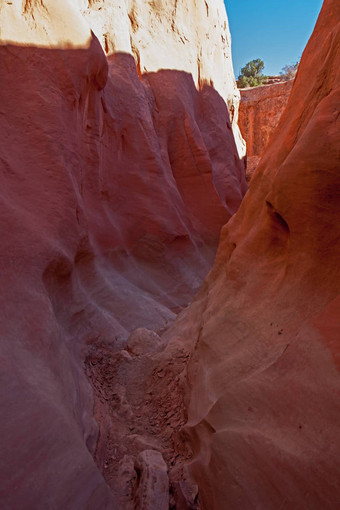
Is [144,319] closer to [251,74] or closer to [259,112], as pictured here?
[259,112]

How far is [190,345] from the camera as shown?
13.4 ft

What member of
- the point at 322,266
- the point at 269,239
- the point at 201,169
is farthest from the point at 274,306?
the point at 201,169

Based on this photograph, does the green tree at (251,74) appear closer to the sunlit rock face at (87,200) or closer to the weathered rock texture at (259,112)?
the weathered rock texture at (259,112)

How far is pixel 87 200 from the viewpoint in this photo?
639 cm

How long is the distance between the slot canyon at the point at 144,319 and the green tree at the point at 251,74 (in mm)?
24702

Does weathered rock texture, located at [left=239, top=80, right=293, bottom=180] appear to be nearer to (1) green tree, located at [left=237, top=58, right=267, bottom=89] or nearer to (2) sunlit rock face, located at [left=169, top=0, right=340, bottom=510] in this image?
(1) green tree, located at [left=237, top=58, right=267, bottom=89]

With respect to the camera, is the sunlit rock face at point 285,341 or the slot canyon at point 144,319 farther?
the slot canyon at point 144,319

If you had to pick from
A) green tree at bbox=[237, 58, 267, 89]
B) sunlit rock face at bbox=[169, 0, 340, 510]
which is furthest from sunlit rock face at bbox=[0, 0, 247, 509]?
green tree at bbox=[237, 58, 267, 89]

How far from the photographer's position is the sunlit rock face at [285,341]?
1646 millimetres

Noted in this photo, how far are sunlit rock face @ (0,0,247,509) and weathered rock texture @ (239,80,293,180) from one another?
915 centimetres

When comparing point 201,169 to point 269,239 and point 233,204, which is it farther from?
point 269,239

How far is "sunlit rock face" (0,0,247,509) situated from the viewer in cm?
202

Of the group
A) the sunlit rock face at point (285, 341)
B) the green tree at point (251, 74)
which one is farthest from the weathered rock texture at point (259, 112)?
the sunlit rock face at point (285, 341)

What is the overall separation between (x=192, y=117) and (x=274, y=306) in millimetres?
9594
